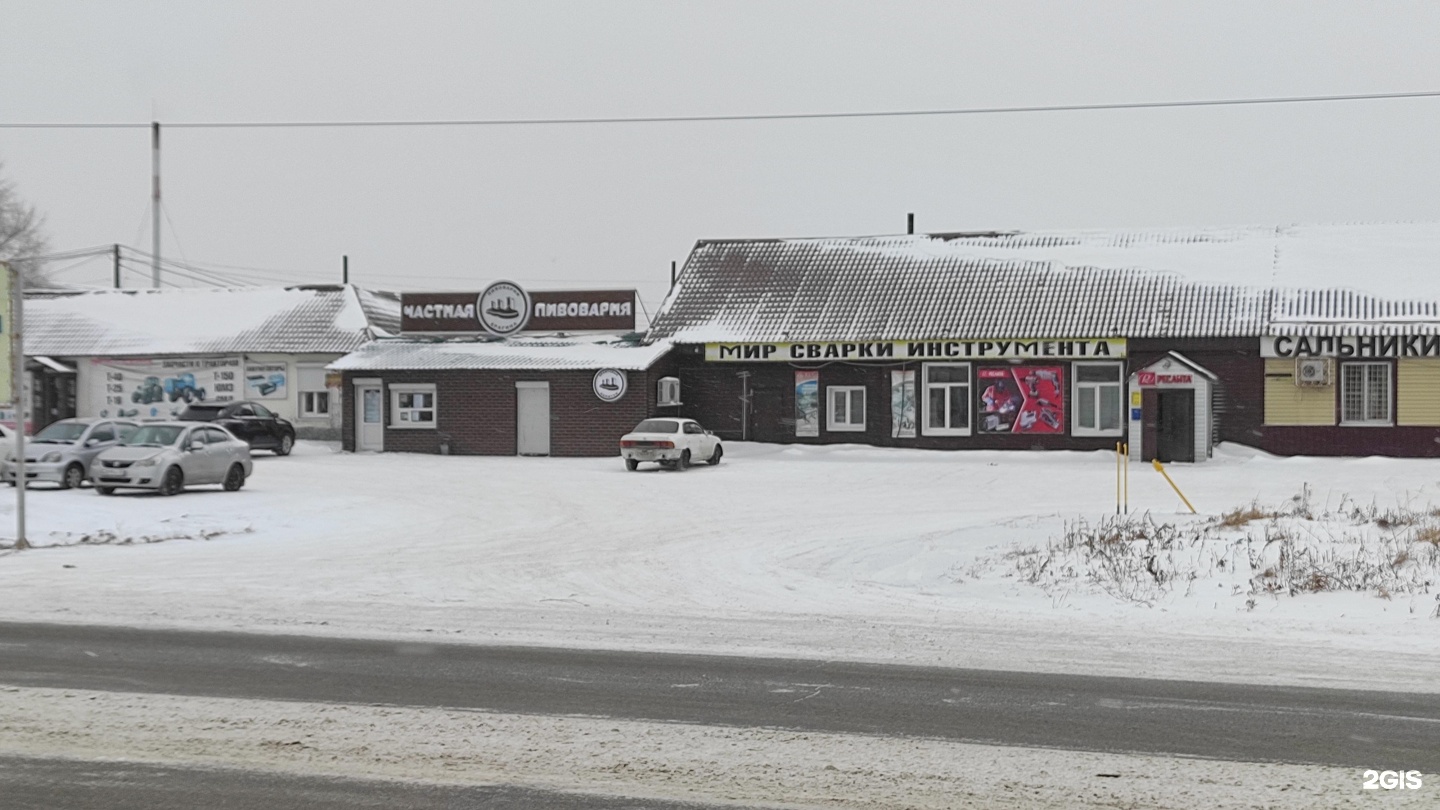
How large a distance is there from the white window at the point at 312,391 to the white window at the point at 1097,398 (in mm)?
25209

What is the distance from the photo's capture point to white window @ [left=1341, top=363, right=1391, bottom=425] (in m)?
38.5

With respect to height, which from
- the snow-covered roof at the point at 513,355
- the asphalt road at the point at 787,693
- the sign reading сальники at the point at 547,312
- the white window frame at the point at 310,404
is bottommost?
the asphalt road at the point at 787,693

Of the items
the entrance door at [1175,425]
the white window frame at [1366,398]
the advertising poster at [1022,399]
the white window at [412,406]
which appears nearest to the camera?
the entrance door at [1175,425]

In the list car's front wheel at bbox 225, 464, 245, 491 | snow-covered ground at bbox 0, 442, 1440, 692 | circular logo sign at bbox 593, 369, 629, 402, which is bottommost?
snow-covered ground at bbox 0, 442, 1440, 692

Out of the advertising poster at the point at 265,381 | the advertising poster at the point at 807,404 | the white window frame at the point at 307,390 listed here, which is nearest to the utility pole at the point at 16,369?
the advertising poster at the point at 807,404

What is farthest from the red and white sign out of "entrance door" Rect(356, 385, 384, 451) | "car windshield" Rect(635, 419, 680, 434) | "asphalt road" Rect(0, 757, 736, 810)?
"asphalt road" Rect(0, 757, 736, 810)

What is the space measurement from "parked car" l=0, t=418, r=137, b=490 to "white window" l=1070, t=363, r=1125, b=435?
25.6 metres

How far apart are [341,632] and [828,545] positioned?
840 centimetres

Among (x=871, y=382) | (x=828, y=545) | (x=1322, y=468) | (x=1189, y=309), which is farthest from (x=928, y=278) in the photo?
(x=828, y=545)

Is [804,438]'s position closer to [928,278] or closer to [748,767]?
[928,278]

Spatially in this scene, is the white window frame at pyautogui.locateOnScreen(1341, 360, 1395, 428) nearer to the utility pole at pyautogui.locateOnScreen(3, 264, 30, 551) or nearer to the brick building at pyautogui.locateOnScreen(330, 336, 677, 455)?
the brick building at pyautogui.locateOnScreen(330, 336, 677, 455)

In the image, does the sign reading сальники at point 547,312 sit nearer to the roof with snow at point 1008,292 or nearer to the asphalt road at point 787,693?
the roof with snow at point 1008,292

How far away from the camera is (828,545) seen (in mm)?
18688

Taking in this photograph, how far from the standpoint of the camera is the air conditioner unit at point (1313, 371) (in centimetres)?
3831
